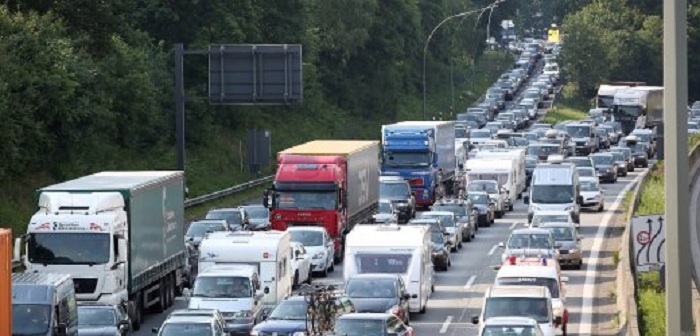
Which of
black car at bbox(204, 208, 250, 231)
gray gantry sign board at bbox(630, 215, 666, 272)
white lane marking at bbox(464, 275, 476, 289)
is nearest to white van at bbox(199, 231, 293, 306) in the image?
white lane marking at bbox(464, 275, 476, 289)

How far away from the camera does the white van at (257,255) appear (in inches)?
1583

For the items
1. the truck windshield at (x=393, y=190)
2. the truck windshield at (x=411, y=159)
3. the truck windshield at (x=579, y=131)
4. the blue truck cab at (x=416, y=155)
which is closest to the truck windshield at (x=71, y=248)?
the truck windshield at (x=393, y=190)

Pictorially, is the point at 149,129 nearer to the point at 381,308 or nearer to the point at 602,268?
the point at 602,268

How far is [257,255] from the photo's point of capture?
40312 mm

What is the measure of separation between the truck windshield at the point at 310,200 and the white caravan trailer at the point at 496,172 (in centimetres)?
1814

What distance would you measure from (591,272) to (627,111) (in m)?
68.7

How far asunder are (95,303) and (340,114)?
76352mm

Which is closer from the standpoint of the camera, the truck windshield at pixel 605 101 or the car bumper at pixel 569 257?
the car bumper at pixel 569 257

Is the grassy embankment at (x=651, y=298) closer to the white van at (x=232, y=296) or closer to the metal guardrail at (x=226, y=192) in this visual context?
the white van at (x=232, y=296)

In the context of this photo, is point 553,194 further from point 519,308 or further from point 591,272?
point 519,308

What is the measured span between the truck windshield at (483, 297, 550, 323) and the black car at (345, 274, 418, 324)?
10.7ft

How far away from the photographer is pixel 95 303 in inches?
1446

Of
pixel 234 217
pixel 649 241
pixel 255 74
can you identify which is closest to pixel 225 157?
pixel 255 74

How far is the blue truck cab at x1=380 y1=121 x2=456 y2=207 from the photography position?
67188 mm
